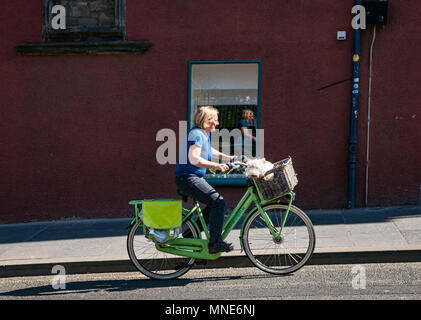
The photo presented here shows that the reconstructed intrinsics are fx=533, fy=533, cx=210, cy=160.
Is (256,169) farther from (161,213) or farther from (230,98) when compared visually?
(230,98)

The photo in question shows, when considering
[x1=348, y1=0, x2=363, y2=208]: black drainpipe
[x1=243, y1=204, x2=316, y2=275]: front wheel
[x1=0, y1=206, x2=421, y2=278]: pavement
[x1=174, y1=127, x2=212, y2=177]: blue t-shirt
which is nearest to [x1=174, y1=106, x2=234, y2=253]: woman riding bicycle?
[x1=174, y1=127, x2=212, y2=177]: blue t-shirt

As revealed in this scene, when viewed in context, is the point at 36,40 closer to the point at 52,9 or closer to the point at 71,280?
the point at 52,9

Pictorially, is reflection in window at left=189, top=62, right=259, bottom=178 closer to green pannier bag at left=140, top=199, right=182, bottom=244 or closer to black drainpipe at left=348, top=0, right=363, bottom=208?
black drainpipe at left=348, top=0, right=363, bottom=208

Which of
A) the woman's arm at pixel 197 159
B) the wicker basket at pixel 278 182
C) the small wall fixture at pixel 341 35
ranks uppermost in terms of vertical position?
the small wall fixture at pixel 341 35

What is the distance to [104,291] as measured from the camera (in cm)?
536

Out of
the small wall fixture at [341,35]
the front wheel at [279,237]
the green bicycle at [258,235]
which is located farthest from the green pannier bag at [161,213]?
the small wall fixture at [341,35]

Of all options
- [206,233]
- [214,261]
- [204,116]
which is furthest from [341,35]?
[206,233]

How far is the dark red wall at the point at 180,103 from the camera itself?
8.63 metres

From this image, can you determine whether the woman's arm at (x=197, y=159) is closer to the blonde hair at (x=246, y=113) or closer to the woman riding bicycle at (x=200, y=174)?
the woman riding bicycle at (x=200, y=174)

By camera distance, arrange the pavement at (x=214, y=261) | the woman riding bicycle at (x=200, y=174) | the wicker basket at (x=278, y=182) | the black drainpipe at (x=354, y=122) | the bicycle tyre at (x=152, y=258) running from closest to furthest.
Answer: the wicker basket at (x=278, y=182) → the woman riding bicycle at (x=200, y=174) → the bicycle tyre at (x=152, y=258) → the pavement at (x=214, y=261) → the black drainpipe at (x=354, y=122)

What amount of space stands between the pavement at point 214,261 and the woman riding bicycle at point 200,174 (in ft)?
2.36

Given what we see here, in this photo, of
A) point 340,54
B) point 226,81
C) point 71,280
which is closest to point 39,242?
point 71,280

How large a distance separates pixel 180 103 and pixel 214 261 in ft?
12.0

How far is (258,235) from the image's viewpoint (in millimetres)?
5492
